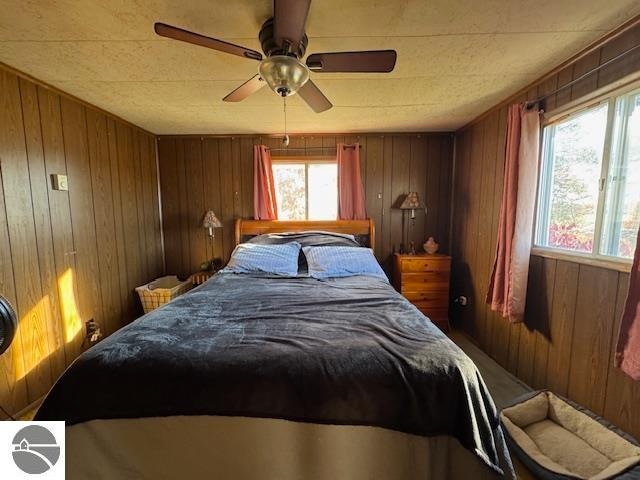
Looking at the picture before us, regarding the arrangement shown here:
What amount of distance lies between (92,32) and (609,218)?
9.74 feet

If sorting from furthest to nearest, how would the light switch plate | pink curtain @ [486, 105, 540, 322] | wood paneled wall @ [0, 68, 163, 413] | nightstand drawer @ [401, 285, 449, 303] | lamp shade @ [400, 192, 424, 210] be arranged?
lamp shade @ [400, 192, 424, 210] < nightstand drawer @ [401, 285, 449, 303] < the light switch plate < pink curtain @ [486, 105, 540, 322] < wood paneled wall @ [0, 68, 163, 413]

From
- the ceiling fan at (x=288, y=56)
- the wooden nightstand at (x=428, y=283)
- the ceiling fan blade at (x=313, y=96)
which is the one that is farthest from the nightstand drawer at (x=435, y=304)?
the ceiling fan at (x=288, y=56)

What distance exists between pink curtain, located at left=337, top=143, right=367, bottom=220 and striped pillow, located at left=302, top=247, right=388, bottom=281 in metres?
0.69

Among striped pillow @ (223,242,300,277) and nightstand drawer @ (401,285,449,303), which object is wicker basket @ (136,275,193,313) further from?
nightstand drawer @ (401,285,449,303)

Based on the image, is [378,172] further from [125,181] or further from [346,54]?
[125,181]

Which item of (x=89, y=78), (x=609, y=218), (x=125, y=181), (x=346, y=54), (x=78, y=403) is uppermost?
(x=89, y=78)

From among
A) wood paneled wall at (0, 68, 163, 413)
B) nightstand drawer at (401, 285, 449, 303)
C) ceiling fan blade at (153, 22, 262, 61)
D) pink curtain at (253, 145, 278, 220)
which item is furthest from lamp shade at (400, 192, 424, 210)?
wood paneled wall at (0, 68, 163, 413)

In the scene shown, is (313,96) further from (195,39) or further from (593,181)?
(593,181)

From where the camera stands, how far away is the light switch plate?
2094 millimetres

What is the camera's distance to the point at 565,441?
1.46m

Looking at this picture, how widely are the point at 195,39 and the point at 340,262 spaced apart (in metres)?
1.87

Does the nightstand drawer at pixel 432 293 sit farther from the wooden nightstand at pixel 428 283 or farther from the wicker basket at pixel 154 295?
the wicker basket at pixel 154 295

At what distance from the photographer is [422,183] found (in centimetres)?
334

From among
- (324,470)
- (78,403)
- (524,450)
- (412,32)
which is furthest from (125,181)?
(524,450)
